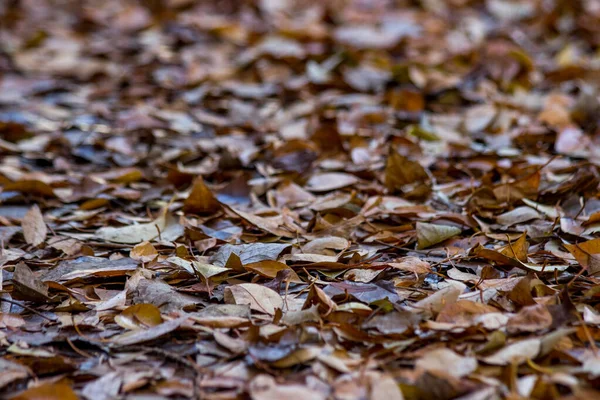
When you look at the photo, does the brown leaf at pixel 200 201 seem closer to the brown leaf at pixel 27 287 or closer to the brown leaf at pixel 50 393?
the brown leaf at pixel 27 287

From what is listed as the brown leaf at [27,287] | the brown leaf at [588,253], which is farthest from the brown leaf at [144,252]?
the brown leaf at [588,253]

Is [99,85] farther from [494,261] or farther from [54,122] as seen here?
[494,261]

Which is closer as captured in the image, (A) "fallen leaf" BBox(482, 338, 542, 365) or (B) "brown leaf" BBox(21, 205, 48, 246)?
(A) "fallen leaf" BBox(482, 338, 542, 365)

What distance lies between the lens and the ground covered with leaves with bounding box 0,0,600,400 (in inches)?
43.0

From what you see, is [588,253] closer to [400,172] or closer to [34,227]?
[400,172]

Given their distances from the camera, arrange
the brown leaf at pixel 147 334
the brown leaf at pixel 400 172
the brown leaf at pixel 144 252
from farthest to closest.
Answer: the brown leaf at pixel 400 172 < the brown leaf at pixel 144 252 < the brown leaf at pixel 147 334

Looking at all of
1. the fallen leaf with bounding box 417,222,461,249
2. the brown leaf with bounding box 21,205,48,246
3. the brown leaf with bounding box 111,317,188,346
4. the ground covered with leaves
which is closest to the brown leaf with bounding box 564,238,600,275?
the ground covered with leaves

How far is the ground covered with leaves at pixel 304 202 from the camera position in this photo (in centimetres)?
109

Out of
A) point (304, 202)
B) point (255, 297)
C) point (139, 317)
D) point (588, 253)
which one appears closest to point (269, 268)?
point (255, 297)

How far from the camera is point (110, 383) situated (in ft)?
3.47

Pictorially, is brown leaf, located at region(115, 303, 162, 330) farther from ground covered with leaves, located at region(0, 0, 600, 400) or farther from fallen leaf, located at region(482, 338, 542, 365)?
fallen leaf, located at region(482, 338, 542, 365)

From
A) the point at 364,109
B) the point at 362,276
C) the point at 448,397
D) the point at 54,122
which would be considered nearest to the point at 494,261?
the point at 362,276

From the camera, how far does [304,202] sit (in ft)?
5.57

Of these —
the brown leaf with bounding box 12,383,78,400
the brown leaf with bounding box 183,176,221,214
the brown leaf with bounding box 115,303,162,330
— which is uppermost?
the brown leaf with bounding box 12,383,78,400
